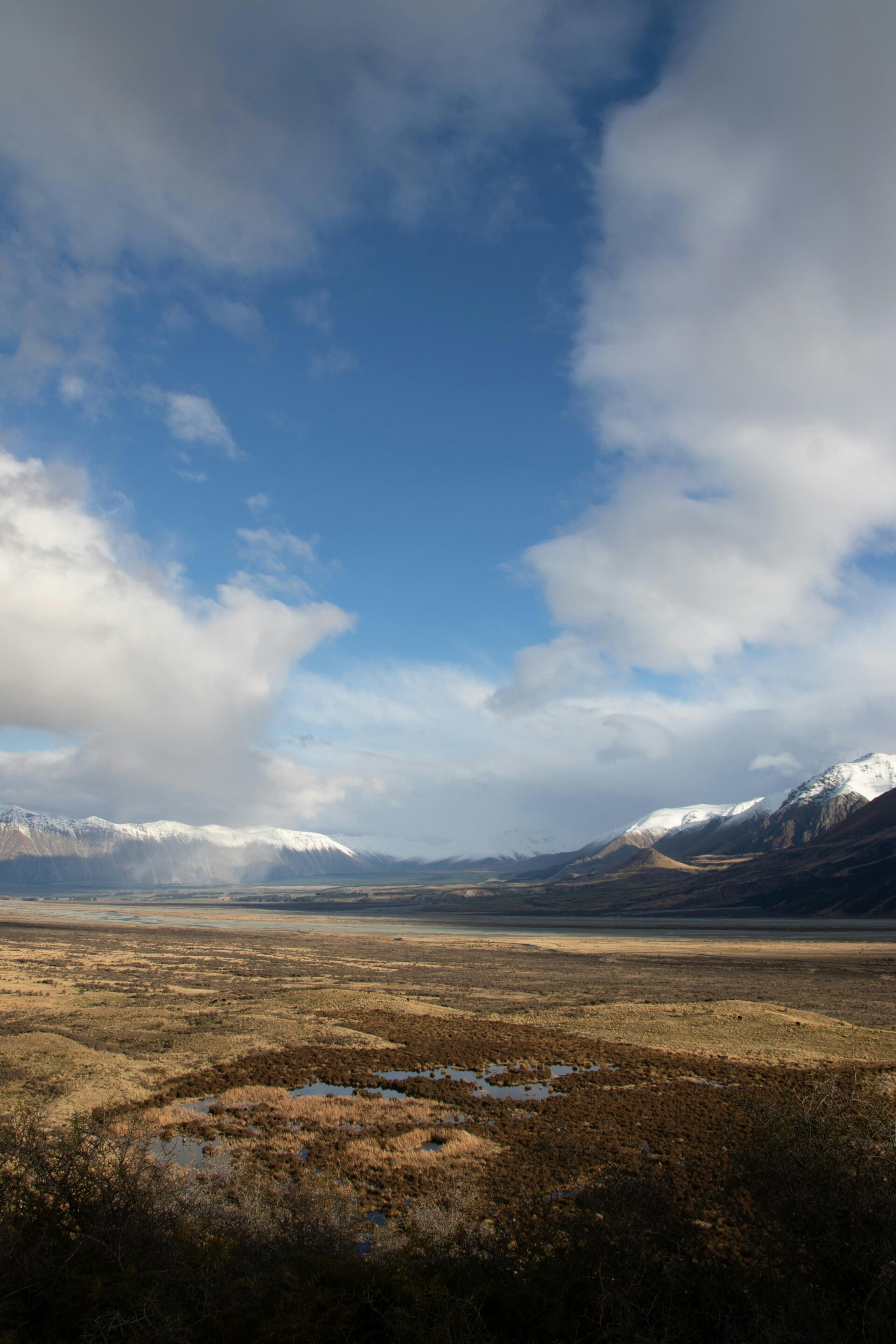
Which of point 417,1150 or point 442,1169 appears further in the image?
point 417,1150

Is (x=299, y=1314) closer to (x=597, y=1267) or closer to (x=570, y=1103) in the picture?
(x=597, y=1267)

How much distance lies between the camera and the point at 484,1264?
1044cm

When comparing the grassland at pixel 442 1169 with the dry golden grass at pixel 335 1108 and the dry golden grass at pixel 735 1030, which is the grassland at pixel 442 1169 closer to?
the dry golden grass at pixel 335 1108

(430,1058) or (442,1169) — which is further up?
(442,1169)

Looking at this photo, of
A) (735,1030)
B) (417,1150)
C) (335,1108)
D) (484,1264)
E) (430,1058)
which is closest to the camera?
(484,1264)

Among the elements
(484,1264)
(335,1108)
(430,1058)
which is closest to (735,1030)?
(430,1058)

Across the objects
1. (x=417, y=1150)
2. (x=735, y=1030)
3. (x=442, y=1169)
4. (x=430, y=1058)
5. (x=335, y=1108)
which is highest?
(x=442, y=1169)

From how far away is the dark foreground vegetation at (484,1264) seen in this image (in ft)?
29.9

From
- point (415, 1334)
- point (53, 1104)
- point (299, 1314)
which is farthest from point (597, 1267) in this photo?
point (53, 1104)

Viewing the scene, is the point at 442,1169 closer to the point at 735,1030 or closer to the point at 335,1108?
the point at 335,1108

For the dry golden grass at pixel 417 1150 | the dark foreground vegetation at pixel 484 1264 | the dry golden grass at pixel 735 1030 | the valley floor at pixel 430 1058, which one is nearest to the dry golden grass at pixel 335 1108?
the valley floor at pixel 430 1058

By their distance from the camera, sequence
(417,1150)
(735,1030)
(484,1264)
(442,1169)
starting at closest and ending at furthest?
1. (484,1264)
2. (442,1169)
3. (417,1150)
4. (735,1030)

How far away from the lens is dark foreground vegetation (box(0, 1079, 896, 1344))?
9.12m

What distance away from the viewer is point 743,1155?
13633 mm
